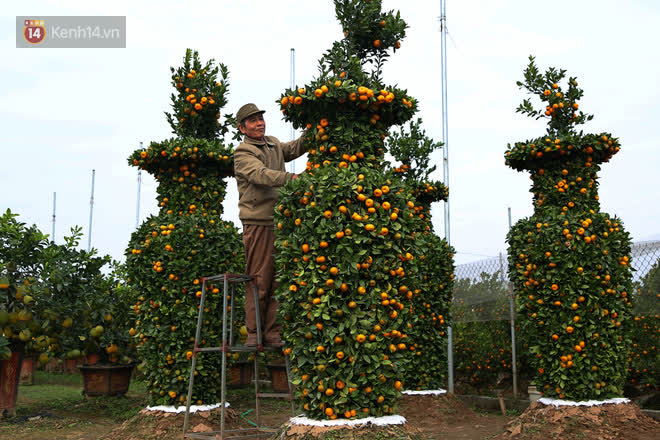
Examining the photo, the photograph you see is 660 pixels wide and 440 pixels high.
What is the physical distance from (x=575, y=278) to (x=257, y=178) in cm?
435

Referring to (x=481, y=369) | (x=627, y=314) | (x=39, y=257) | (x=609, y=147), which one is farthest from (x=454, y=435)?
(x=39, y=257)

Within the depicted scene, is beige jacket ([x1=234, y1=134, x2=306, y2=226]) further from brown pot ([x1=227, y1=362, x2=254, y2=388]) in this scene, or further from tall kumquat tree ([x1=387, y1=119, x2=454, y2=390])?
brown pot ([x1=227, y1=362, x2=254, y2=388])

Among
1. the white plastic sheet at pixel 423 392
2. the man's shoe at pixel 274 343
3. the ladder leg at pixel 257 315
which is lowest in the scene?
the white plastic sheet at pixel 423 392

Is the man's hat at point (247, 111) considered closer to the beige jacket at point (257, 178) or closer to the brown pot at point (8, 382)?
the beige jacket at point (257, 178)

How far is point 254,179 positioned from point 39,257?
6.11 m

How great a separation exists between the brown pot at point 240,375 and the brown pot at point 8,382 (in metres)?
4.31

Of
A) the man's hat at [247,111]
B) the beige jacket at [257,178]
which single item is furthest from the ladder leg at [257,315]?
the man's hat at [247,111]

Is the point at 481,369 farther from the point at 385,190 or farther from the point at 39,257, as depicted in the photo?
the point at 39,257

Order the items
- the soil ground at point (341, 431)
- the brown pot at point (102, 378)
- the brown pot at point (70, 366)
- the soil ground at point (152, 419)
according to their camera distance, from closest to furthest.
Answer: the soil ground at point (341, 431), the soil ground at point (152, 419), the brown pot at point (102, 378), the brown pot at point (70, 366)

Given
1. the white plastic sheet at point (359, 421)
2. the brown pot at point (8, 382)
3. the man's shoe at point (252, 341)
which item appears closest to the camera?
the white plastic sheet at point (359, 421)

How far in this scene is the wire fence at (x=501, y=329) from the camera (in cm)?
895

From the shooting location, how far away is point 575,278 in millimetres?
7508

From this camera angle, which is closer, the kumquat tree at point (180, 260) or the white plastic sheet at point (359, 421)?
the white plastic sheet at point (359, 421)

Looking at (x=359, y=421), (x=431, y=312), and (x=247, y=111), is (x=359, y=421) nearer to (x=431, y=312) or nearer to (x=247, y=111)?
(x=247, y=111)
